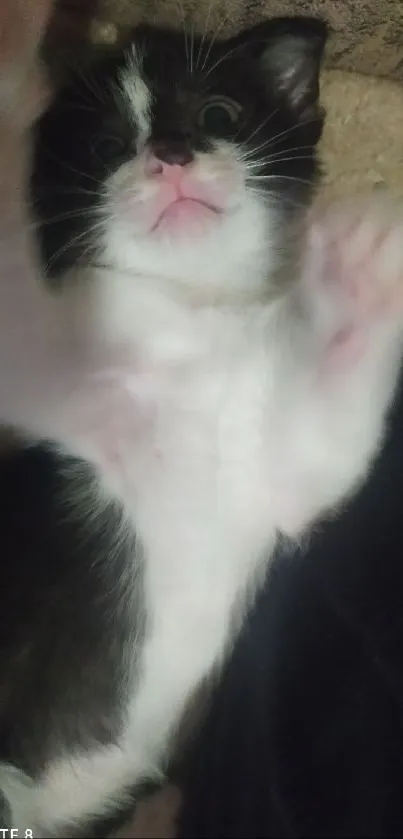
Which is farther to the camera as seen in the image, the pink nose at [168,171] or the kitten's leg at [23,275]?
the kitten's leg at [23,275]

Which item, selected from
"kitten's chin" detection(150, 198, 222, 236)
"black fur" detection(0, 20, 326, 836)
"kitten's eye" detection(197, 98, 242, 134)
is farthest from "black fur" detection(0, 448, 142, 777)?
"kitten's eye" detection(197, 98, 242, 134)

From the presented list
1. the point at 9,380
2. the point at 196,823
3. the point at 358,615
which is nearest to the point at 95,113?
the point at 9,380

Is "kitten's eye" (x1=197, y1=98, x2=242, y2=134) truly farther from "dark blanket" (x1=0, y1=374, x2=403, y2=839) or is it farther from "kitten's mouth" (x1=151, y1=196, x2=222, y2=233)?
"dark blanket" (x1=0, y1=374, x2=403, y2=839)

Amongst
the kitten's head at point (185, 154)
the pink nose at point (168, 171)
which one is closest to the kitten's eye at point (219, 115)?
the kitten's head at point (185, 154)

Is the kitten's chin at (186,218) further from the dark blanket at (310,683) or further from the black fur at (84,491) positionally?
the dark blanket at (310,683)

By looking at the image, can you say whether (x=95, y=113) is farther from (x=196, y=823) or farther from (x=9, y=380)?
(x=196, y=823)

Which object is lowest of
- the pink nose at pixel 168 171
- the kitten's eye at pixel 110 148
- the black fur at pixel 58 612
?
the black fur at pixel 58 612
